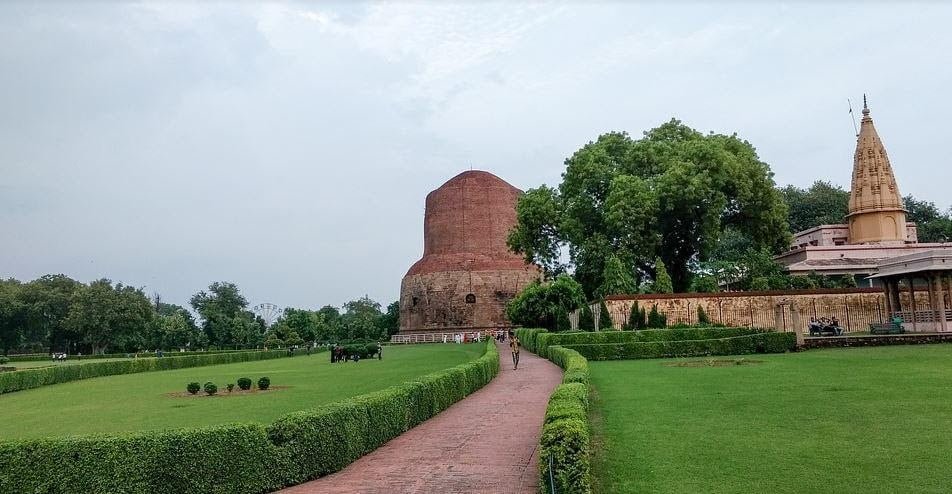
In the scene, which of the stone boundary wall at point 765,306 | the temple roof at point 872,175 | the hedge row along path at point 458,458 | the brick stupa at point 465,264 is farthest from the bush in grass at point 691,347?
the brick stupa at point 465,264

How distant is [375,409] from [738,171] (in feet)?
71.5

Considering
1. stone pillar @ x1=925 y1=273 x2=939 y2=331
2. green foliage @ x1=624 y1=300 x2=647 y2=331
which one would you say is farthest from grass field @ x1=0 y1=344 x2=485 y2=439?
stone pillar @ x1=925 y1=273 x2=939 y2=331

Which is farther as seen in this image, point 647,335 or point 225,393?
point 647,335

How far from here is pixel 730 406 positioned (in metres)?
8.72

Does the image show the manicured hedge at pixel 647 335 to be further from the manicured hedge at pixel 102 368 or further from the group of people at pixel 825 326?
the manicured hedge at pixel 102 368

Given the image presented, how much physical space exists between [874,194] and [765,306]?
1359cm

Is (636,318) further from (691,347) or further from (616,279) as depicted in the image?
(691,347)

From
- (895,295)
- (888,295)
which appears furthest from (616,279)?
(895,295)

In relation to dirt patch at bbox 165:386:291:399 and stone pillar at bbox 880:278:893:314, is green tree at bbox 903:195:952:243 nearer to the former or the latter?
stone pillar at bbox 880:278:893:314

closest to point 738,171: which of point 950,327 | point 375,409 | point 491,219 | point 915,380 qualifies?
point 950,327

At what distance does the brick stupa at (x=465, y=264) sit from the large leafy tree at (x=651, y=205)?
16.6 m

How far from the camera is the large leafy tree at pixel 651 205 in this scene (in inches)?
987

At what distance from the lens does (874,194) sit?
111 feet

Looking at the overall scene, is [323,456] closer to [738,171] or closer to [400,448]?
[400,448]
